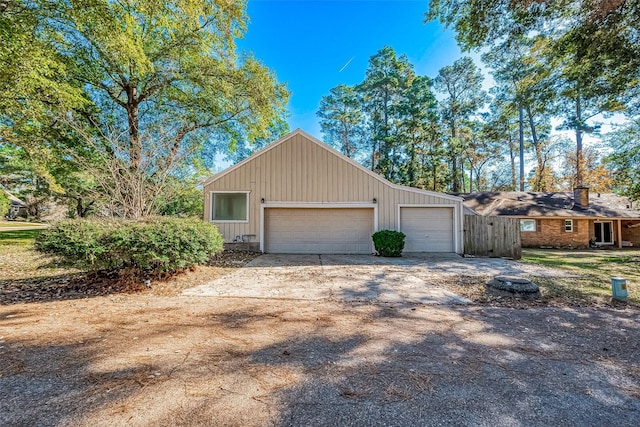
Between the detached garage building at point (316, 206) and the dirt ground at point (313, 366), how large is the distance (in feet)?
22.9

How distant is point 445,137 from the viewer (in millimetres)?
22688

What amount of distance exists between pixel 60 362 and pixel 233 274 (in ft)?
14.3

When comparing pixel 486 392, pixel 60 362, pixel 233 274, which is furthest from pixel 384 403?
pixel 233 274

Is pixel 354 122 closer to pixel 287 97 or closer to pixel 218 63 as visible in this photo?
pixel 287 97

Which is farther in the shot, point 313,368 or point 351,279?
point 351,279

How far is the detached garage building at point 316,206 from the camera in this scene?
36.2 ft

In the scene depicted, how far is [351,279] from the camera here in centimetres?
630

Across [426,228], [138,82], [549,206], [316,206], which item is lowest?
[426,228]

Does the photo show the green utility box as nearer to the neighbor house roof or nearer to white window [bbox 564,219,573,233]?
the neighbor house roof

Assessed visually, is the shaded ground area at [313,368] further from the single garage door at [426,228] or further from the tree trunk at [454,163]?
the tree trunk at [454,163]

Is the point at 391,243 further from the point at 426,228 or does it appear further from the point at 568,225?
the point at 568,225

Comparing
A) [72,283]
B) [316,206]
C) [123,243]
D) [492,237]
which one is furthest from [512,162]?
[72,283]

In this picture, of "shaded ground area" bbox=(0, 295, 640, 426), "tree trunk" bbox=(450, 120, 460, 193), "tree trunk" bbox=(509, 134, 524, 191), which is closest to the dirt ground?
"shaded ground area" bbox=(0, 295, 640, 426)

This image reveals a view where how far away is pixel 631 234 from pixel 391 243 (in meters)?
17.2
